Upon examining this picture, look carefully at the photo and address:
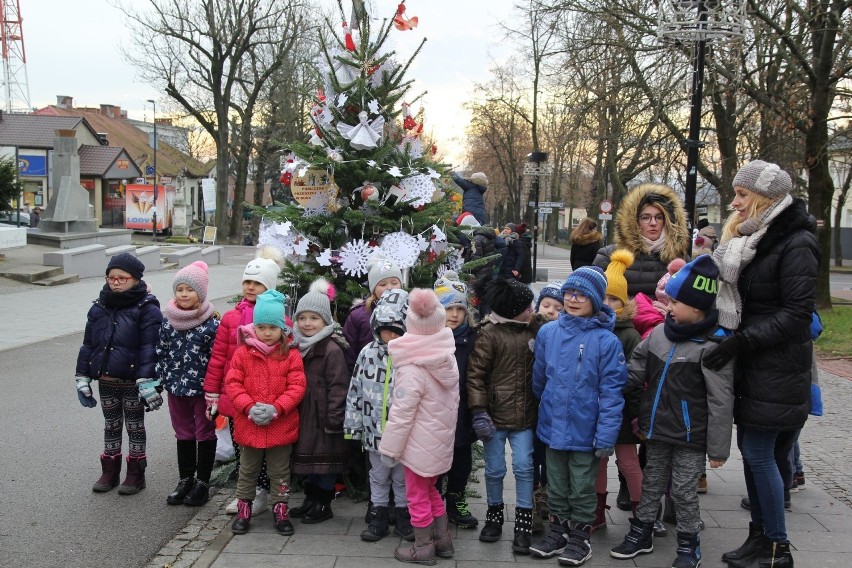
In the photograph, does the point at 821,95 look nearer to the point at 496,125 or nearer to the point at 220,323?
the point at 220,323

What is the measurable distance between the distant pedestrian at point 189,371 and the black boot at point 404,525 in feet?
4.89

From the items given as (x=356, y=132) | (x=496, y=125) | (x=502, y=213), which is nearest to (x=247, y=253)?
(x=496, y=125)

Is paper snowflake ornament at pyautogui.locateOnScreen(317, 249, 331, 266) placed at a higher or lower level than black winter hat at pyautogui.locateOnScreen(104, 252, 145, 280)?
higher

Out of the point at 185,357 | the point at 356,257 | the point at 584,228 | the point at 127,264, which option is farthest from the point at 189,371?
the point at 584,228

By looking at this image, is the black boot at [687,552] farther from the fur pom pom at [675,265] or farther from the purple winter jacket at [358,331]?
the purple winter jacket at [358,331]

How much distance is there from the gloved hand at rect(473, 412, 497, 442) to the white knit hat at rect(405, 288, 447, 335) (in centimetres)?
58

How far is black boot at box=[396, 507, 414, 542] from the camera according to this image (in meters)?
4.94

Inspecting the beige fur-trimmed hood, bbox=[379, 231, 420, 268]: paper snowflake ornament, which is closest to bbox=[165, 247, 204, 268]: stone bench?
bbox=[379, 231, 420, 268]: paper snowflake ornament

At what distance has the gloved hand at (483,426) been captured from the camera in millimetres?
4680

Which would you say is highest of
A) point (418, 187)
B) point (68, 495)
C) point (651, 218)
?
point (418, 187)

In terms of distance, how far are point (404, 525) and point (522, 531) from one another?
742mm

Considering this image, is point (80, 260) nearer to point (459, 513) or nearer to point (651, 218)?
point (459, 513)

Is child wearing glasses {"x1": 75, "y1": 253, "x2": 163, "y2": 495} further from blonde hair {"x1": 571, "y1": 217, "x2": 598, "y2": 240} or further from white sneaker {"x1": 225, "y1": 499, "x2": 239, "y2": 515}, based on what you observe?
blonde hair {"x1": 571, "y1": 217, "x2": 598, "y2": 240}

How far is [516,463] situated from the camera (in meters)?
4.84
